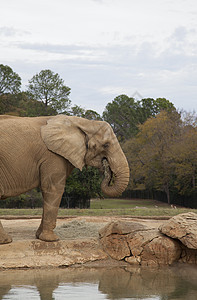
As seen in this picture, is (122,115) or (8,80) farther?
(122,115)

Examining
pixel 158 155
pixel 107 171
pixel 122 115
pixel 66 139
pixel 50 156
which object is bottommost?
pixel 107 171

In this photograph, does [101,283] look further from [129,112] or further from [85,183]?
[129,112]

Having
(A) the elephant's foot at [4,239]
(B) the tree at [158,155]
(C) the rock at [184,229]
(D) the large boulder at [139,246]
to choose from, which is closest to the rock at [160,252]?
(D) the large boulder at [139,246]

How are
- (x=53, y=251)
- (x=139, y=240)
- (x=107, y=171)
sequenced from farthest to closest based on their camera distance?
(x=107, y=171)
(x=139, y=240)
(x=53, y=251)

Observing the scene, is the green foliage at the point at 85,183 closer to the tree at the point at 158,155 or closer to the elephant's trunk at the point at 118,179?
the tree at the point at 158,155

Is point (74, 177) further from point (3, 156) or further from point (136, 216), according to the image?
point (3, 156)

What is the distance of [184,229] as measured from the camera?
414 inches

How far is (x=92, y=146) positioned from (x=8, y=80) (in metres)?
43.9

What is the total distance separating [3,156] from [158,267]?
440 centimetres

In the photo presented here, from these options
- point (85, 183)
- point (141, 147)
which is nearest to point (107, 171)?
point (85, 183)

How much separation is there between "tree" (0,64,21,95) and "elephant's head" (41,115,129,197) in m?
43.0

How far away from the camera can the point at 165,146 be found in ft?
155

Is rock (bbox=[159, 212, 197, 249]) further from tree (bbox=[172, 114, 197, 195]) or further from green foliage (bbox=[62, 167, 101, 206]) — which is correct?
tree (bbox=[172, 114, 197, 195])

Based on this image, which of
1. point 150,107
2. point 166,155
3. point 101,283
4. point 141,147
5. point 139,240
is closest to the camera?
point 101,283
